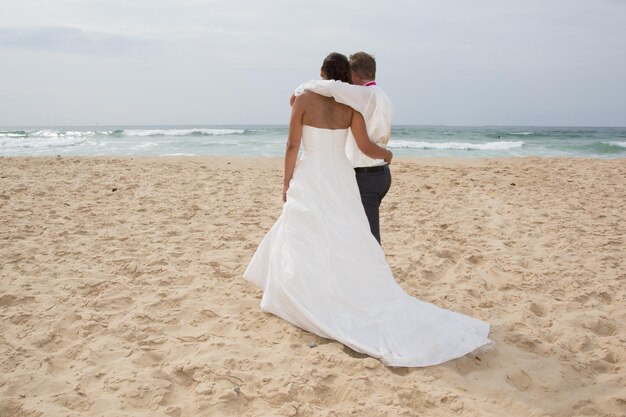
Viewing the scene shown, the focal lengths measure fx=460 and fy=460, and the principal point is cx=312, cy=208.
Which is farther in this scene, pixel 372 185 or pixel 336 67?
pixel 372 185

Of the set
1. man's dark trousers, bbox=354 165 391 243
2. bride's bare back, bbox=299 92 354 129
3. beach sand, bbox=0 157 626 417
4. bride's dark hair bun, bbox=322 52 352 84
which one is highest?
bride's dark hair bun, bbox=322 52 352 84

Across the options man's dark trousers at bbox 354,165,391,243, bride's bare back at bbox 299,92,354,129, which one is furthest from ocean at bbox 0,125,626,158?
bride's bare back at bbox 299,92,354,129

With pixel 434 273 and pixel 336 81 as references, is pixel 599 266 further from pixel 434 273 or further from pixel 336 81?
pixel 336 81

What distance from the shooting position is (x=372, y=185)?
3535 mm

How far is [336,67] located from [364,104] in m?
0.32

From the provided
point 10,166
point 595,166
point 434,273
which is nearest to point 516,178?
point 595,166

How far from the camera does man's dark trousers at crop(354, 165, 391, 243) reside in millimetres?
3518

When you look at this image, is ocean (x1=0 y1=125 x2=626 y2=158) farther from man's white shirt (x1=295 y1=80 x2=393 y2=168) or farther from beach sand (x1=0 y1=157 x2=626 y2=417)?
man's white shirt (x1=295 y1=80 x2=393 y2=168)

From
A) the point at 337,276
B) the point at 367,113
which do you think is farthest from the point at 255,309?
the point at 367,113

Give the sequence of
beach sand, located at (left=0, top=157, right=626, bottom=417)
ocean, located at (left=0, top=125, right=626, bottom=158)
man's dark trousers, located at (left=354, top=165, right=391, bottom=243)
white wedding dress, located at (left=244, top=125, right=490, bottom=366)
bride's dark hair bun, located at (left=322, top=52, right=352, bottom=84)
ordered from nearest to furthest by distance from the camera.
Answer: beach sand, located at (left=0, top=157, right=626, bottom=417) → white wedding dress, located at (left=244, top=125, right=490, bottom=366) → bride's dark hair bun, located at (left=322, top=52, right=352, bottom=84) → man's dark trousers, located at (left=354, top=165, right=391, bottom=243) → ocean, located at (left=0, top=125, right=626, bottom=158)

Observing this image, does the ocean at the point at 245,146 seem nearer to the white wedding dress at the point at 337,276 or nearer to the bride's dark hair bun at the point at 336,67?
the white wedding dress at the point at 337,276

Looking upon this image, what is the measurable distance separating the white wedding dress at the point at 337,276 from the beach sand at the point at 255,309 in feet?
0.49

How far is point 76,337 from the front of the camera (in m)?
3.06

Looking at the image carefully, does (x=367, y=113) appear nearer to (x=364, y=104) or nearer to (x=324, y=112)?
(x=364, y=104)
